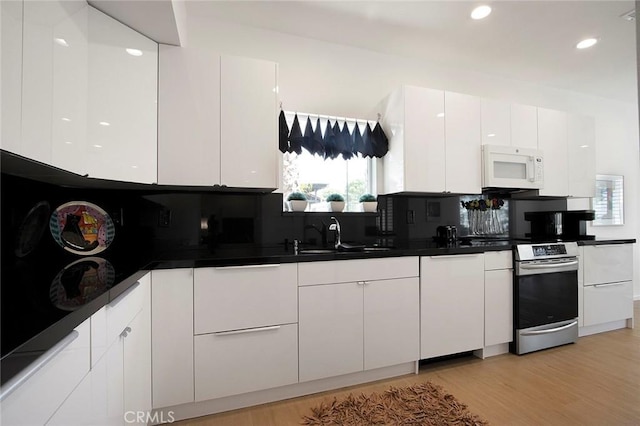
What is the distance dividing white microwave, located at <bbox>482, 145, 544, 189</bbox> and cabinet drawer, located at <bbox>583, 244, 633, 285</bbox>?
85 centimetres

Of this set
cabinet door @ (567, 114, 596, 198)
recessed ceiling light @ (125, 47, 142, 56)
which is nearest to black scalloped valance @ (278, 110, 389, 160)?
recessed ceiling light @ (125, 47, 142, 56)

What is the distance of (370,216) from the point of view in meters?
2.66

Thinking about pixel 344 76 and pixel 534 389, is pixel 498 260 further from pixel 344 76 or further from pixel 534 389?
pixel 344 76

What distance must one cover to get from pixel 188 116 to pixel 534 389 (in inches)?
119

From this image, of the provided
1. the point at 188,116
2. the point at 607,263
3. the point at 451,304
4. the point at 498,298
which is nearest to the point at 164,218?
the point at 188,116

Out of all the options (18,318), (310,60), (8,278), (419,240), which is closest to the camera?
(18,318)

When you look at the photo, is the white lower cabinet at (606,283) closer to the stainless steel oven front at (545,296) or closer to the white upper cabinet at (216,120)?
the stainless steel oven front at (545,296)

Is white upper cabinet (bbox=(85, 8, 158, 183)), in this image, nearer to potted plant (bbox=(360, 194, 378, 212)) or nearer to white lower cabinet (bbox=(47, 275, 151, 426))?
white lower cabinet (bbox=(47, 275, 151, 426))

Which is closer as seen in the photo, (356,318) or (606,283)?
(356,318)

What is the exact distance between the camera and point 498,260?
2.39 metres

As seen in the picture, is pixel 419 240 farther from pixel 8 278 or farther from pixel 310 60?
pixel 8 278

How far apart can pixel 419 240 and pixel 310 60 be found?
78.7 inches

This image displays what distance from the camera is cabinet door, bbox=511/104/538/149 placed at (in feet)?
9.33

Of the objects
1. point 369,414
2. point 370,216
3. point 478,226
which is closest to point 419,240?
point 370,216
